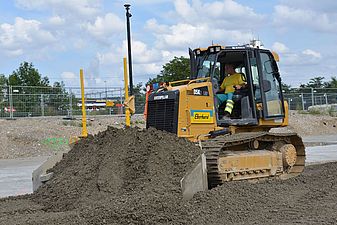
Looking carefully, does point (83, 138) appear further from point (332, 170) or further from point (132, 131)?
point (332, 170)

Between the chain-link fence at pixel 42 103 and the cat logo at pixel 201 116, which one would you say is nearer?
the cat logo at pixel 201 116

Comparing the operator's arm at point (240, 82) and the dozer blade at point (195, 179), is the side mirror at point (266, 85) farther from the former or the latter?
the dozer blade at point (195, 179)

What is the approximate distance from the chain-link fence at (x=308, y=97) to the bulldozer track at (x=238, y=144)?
2848cm

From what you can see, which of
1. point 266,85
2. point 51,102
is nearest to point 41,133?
point 51,102

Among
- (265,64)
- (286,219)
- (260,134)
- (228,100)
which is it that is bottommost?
(286,219)

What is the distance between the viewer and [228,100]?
34.9 ft

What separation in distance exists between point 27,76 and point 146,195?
115ft

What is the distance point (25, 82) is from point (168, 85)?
31728 mm

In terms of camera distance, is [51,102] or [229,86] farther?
[51,102]

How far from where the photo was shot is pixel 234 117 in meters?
10.8

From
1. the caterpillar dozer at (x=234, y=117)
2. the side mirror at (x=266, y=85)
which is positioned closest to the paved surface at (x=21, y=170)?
the caterpillar dozer at (x=234, y=117)

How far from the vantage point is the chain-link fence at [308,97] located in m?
40.7

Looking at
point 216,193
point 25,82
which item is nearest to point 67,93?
point 25,82

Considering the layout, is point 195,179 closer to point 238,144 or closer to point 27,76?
point 238,144
